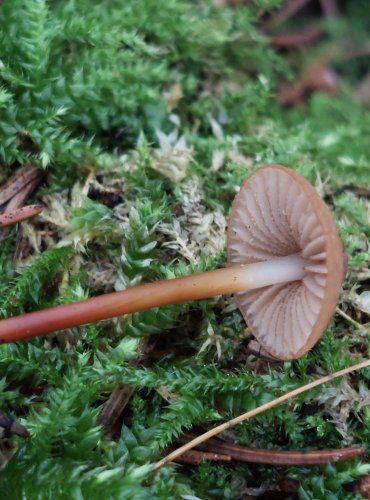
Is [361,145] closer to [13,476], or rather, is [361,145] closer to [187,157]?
[187,157]

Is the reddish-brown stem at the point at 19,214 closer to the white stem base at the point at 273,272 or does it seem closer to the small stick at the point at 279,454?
the white stem base at the point at 273,272

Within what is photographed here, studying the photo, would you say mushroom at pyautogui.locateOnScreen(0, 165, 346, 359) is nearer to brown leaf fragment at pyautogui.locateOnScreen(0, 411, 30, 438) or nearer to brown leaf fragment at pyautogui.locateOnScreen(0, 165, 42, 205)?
brown leaf fragment at pyautogui.locateOnScreen(0, 411, 30, 438)

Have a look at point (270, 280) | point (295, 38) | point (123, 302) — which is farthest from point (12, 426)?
point (295, 38)

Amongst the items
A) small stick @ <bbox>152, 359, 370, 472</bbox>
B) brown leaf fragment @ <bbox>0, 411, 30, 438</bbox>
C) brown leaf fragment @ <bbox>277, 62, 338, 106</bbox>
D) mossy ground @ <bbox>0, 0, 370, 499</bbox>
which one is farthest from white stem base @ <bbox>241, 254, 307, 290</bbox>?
brown leaf fragment @ <bbox>277, 62, 338, 106</bbox>

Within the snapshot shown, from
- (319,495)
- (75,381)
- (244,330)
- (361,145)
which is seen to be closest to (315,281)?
(244,330)

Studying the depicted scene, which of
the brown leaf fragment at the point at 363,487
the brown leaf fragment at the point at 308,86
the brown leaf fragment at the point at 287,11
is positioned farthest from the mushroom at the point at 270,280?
the brown leaf fragment at the point at 287,11

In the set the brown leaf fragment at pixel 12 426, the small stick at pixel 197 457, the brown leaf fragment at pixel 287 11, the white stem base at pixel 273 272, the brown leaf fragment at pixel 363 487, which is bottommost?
the small stick at pixel 197 457
